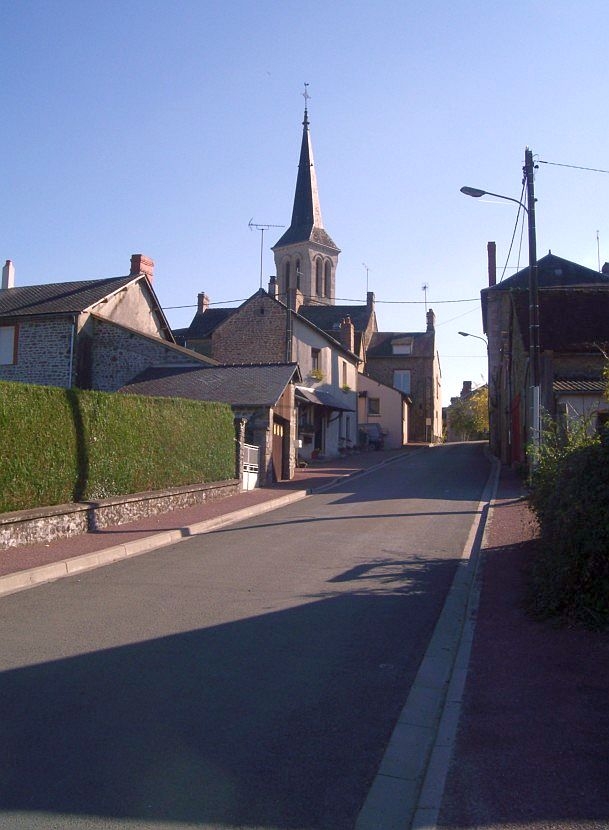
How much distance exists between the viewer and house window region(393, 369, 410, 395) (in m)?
63.0


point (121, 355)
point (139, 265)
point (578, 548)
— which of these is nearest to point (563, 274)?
point (139, 265)

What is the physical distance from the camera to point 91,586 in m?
9.60

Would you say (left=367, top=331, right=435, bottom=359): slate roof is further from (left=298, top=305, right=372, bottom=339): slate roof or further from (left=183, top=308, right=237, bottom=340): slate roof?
(left=183, top=308, right=237, bottom=340): slate roof

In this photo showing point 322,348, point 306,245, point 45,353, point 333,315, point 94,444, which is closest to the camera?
point 94,444

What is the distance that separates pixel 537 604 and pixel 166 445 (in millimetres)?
11287

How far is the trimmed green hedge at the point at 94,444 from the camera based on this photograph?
1215cm

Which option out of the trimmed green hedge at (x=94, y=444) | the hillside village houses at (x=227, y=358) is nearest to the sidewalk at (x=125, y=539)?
the trimmed green hedge at (x=94, y=444)

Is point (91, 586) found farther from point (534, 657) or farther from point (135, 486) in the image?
point (135, 486)

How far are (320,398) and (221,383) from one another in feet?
40.2

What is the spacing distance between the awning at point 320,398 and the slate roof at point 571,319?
9264 mm

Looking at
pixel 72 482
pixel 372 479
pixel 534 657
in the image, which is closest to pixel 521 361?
pixel 372 479

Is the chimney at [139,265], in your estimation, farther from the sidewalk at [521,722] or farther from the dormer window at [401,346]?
the dormer window at [401,346]

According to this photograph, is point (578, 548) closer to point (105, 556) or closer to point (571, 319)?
point (105, 556)

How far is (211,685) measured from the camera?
19.0 ft
